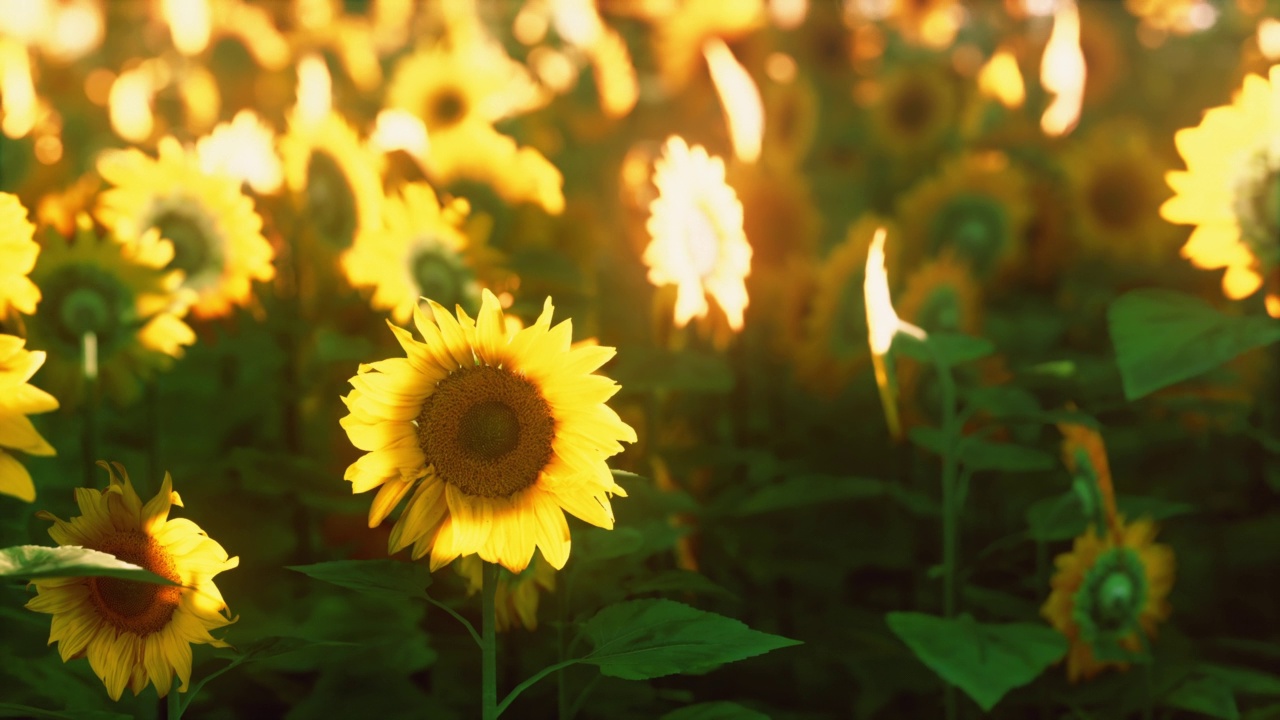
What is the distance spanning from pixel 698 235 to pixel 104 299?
0.75 m

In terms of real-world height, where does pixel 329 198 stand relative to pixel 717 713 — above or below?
above

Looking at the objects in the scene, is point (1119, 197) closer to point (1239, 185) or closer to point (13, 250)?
point (1239, 185)

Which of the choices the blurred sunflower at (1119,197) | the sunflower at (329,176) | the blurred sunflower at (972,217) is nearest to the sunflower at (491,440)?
the sunflower at (329,176)

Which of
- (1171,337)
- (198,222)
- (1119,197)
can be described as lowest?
(1171,337)

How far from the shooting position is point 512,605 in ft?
3.87

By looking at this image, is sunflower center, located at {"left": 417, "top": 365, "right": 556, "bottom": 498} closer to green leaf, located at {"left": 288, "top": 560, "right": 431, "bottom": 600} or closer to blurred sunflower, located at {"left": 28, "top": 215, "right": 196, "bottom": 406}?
green leaf, located at {"left": 288, "top": 560, "right": 431, "bottom": 600}

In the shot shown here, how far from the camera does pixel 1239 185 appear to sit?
128 centimetres

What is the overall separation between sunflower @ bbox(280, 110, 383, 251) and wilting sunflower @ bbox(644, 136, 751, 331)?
20.6 inches

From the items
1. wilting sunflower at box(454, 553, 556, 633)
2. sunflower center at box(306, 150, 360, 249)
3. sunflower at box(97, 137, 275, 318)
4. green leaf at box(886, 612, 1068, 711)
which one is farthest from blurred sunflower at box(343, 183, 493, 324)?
green leaf at box(886, 612, 1068, 711)

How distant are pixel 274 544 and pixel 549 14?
313cm

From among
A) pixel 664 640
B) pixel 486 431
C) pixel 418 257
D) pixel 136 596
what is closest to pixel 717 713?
pixel 664 640

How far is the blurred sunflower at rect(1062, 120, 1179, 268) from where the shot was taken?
2.23 metres

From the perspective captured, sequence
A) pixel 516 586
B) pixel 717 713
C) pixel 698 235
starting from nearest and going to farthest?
pixel 717 713, pixel 516 586, pixel 698 235

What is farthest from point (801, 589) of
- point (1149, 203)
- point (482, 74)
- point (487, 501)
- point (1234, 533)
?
point (482, 74)
